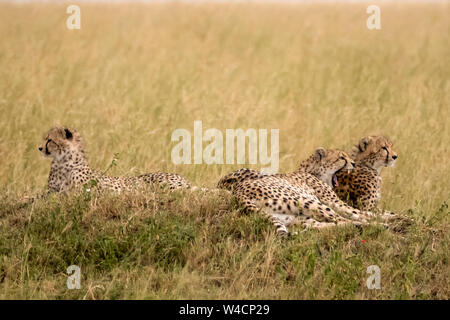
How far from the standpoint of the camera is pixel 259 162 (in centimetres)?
843

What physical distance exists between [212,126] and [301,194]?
3.29m

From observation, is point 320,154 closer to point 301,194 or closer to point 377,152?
point 377,152

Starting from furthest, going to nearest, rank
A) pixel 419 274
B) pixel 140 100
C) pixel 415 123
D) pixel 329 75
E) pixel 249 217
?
pixel 329 75, pixel 140 100, pixel 415 123, pixel 249 217, pixel 419 274

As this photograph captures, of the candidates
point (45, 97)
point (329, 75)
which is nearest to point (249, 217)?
point (45, 97)

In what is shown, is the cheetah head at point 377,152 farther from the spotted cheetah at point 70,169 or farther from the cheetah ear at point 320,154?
the spotted cheetah at point 70,169

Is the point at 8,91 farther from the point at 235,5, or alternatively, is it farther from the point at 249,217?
the point at 235,5

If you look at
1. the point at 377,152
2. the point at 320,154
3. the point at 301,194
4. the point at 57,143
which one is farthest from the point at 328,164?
the point at 57,143

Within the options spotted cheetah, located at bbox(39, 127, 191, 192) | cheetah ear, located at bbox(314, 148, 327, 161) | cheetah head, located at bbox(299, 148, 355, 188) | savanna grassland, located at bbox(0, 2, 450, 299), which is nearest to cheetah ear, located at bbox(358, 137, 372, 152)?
cheetah head, located at bbox(299, 148, 355, 188)

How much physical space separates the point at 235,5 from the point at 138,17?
262 cm

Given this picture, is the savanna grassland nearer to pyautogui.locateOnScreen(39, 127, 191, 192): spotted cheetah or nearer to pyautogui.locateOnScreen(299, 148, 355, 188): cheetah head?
pyautogui.locateOnScreen(39, 127, 191, 192): spotted cheetah

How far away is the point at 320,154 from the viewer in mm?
6992

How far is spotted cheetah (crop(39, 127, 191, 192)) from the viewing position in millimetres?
6707

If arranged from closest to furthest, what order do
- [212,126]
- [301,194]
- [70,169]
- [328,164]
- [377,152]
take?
[301,194]
[70,169]
[328,164]
[377,152]
[212,126]
